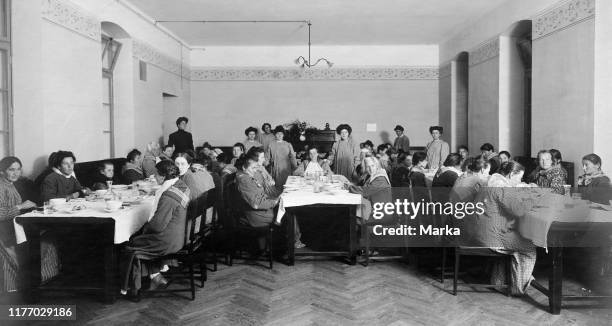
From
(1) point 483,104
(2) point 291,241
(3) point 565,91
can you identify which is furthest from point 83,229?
(1) point 483,104

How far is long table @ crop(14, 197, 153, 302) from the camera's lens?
358cm

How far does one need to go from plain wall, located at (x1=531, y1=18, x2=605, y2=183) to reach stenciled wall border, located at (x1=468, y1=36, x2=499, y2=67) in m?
1.29

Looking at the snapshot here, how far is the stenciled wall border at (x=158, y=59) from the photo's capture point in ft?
26.6

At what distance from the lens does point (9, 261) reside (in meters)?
3.76

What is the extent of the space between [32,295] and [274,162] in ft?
15.0

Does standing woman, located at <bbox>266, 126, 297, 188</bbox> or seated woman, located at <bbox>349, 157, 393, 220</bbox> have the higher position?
standing woman, located at <bbox>266, 126, 297, 188</bbox>

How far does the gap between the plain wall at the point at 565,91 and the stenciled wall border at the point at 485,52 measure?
1.29m

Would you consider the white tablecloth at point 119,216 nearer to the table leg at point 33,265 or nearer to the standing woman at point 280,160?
the table leg at point 33,265

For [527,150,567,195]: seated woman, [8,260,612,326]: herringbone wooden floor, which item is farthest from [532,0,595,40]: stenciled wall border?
[8,260,612,326]: herringbone wooden floor

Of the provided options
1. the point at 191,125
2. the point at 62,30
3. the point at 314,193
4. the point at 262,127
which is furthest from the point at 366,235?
the point at 191,125

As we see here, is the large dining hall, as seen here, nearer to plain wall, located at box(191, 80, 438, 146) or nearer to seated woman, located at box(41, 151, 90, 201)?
seated woman, located at box(41, 151, 90, 201)

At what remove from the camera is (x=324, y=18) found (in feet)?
28.0

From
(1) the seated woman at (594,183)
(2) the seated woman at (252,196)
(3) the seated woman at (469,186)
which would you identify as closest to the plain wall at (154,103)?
(2) the seated woman at (252,196)

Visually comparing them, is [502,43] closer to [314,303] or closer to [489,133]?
[489,133]
